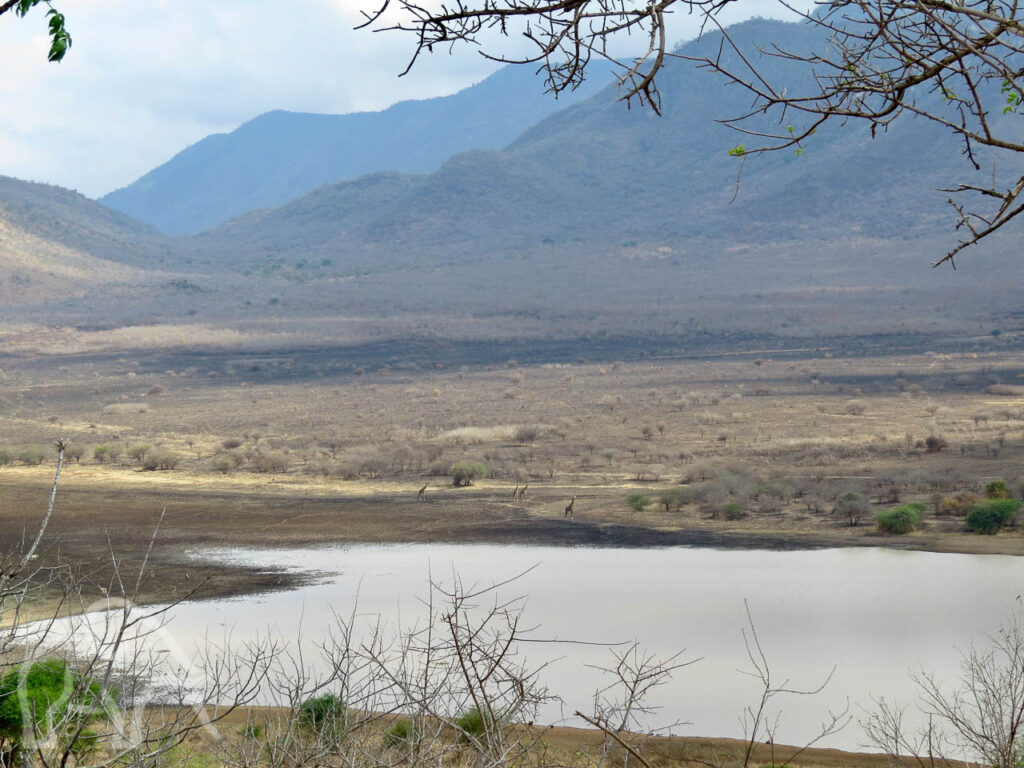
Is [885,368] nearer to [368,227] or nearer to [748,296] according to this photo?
[748,296]

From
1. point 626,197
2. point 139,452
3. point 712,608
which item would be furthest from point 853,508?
point 626,197

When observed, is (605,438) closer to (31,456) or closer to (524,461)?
Result: (524,461)

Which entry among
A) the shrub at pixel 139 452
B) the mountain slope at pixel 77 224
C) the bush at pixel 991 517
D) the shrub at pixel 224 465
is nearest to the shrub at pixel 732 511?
the bush at pixel 991 517

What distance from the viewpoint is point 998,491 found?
84.2 feet

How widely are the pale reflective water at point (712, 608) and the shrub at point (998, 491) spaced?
5182 mm

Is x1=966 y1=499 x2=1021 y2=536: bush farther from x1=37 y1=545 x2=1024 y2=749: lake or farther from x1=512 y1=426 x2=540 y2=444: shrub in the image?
x1=512 y1=426 x2=540 y2=444: shrub

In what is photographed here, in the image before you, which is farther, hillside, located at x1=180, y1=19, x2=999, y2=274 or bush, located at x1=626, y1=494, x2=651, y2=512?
hillside, located at x1=180, y1=19, x2=999, y2=274

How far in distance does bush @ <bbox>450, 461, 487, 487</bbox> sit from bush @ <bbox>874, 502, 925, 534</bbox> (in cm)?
1172

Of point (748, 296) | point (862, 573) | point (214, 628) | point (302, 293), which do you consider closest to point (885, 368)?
point (748, 296)

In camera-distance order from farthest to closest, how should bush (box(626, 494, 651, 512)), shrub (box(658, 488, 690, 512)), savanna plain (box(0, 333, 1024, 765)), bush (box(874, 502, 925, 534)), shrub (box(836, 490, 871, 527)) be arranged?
shrub (box(658, 488, 690, 512))
bush (box(626, 494, 651, 512))
shrub (box(836, 490, 871, 527))
savanna plain (box(0, 333, 1024, 765))
bush (box(874, 502, 925, 534))

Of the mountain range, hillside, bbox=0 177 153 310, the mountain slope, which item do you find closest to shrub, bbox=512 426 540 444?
the mountain range

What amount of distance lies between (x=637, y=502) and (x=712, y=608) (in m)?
8.20

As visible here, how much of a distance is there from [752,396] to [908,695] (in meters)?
36.0

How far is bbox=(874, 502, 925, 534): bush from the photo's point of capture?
76.2 feet
